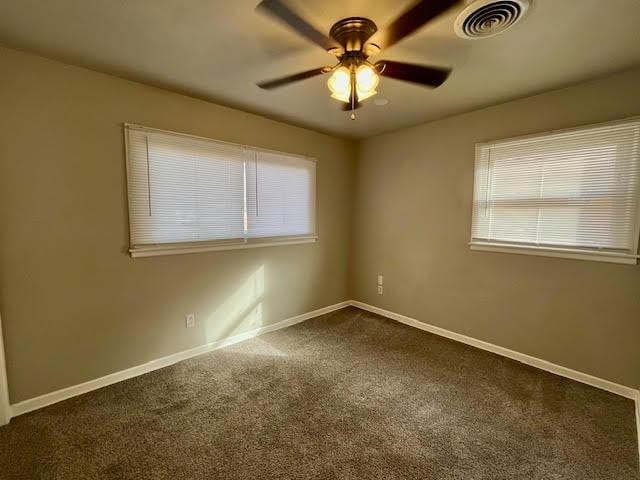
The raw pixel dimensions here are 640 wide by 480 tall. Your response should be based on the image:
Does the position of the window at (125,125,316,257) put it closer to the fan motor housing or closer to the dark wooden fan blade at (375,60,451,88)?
the fan motor housing

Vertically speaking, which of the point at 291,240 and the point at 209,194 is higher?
the point at 209,194

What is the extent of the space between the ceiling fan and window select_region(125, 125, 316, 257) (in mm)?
1276

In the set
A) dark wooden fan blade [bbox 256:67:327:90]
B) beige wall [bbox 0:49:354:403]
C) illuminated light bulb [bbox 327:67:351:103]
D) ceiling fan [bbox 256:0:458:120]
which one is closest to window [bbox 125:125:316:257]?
beige wall [bbox 0:49:354:403]

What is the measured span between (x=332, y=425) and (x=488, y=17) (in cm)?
244

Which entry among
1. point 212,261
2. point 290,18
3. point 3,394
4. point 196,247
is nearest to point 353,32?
point 290,18

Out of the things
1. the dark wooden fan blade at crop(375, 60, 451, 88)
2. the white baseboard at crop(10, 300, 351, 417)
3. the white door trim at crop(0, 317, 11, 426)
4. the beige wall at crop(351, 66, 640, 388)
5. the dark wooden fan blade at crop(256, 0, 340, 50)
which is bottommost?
the white baseboard at crop(10, 300, 351, 417)

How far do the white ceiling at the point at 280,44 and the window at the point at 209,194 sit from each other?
51cm

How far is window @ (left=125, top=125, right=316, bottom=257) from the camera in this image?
2.31 meters

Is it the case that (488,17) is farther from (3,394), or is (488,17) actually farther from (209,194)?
(3,394)

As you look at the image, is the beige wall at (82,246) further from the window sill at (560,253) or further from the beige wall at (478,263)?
the window sill at (560,253)

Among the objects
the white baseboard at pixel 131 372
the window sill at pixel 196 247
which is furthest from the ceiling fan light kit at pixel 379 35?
the white baseboard at pixel 131 372

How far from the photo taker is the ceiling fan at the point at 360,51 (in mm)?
1323

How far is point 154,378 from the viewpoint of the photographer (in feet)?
7.69

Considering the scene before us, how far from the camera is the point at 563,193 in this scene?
2340 mm
